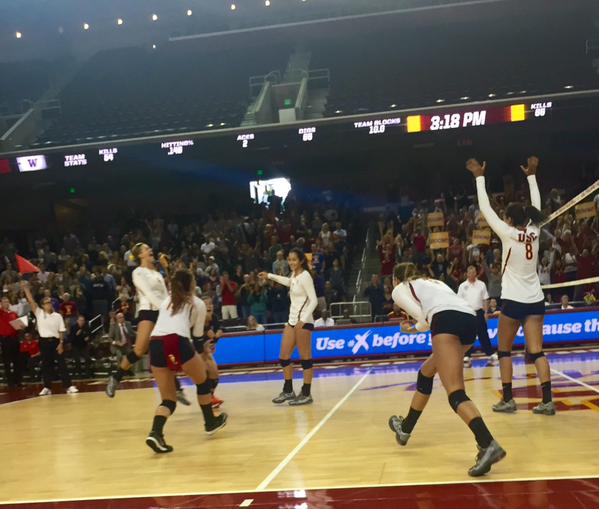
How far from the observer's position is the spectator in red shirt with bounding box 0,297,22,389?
16953 millimetres

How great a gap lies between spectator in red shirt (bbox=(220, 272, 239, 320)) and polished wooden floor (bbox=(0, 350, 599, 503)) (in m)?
7.79

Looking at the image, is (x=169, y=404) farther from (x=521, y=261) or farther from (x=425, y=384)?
(x=521, y=261)

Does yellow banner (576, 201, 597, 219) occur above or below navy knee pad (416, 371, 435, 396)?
above

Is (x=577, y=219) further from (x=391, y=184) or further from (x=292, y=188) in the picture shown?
(x=292, y=188)

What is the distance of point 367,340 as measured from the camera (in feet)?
58.2

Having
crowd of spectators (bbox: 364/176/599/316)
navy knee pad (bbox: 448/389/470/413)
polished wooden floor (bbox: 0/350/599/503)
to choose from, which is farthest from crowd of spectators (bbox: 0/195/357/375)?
navy knee pad (bbox: 448/389/470/413)

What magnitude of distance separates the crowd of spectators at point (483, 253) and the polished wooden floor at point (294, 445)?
630 cm

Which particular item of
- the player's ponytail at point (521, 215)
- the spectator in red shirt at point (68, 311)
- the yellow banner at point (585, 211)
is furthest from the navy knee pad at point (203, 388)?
the yellow banner at point (585, 211)

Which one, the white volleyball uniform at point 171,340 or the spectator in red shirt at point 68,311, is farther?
the spectator in red shirt at point 68,311

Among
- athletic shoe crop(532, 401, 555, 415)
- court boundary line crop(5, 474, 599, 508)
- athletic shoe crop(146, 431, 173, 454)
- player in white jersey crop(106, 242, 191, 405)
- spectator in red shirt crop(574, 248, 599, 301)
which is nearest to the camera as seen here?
court boundary line crop(5, 474, 599, 508)

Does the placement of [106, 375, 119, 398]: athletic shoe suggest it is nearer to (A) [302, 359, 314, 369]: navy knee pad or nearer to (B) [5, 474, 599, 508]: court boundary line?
(A) [302, 359, 314, 369]: navy knee pad

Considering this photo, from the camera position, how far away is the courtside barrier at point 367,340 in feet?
55.9

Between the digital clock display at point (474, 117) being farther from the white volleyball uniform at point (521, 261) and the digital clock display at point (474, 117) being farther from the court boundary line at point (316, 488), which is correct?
the court boundary line at point (316, 488)

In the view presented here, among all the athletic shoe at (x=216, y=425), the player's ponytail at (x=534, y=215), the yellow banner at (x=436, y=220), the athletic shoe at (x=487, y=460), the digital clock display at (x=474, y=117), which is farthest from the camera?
the digital clock display at (x=474, y=117)
